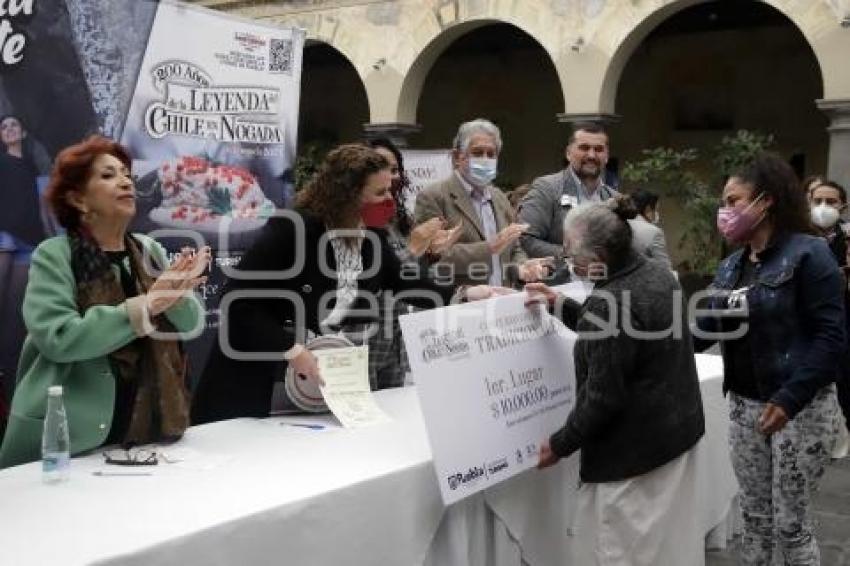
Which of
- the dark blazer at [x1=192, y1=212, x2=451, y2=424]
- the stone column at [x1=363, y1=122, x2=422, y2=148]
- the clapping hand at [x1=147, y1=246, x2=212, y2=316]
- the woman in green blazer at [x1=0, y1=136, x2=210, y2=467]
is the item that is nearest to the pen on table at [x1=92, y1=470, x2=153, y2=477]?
the woman in green blazer at [x1=0, y1=136, x2=210, y2=467]

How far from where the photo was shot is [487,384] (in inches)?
117

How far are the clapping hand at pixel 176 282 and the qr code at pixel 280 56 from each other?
8.75 ft

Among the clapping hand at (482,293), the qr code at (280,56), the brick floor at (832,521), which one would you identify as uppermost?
the qr code at (280,56)

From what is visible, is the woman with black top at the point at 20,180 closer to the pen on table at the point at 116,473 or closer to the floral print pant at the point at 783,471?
the pen on table at the point at 116,473

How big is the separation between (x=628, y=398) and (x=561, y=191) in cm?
190

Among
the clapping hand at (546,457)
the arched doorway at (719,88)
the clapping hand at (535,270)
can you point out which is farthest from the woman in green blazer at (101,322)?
the arched doorway at (719,88)

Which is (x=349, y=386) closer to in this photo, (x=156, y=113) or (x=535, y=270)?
(x=535, y=270)

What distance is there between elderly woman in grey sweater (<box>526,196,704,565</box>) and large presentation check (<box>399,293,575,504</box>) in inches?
8.3

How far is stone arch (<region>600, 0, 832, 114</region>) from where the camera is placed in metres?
10.9

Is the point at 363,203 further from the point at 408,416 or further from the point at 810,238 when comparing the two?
the point at 810,238

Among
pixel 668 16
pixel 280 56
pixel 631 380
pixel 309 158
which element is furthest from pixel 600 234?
pixel 309 158

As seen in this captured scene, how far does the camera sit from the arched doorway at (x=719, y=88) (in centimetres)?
1476

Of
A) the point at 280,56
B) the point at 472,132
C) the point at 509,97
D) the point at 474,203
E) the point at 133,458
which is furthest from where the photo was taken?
the point at 509,97

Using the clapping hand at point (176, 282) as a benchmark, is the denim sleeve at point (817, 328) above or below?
below
